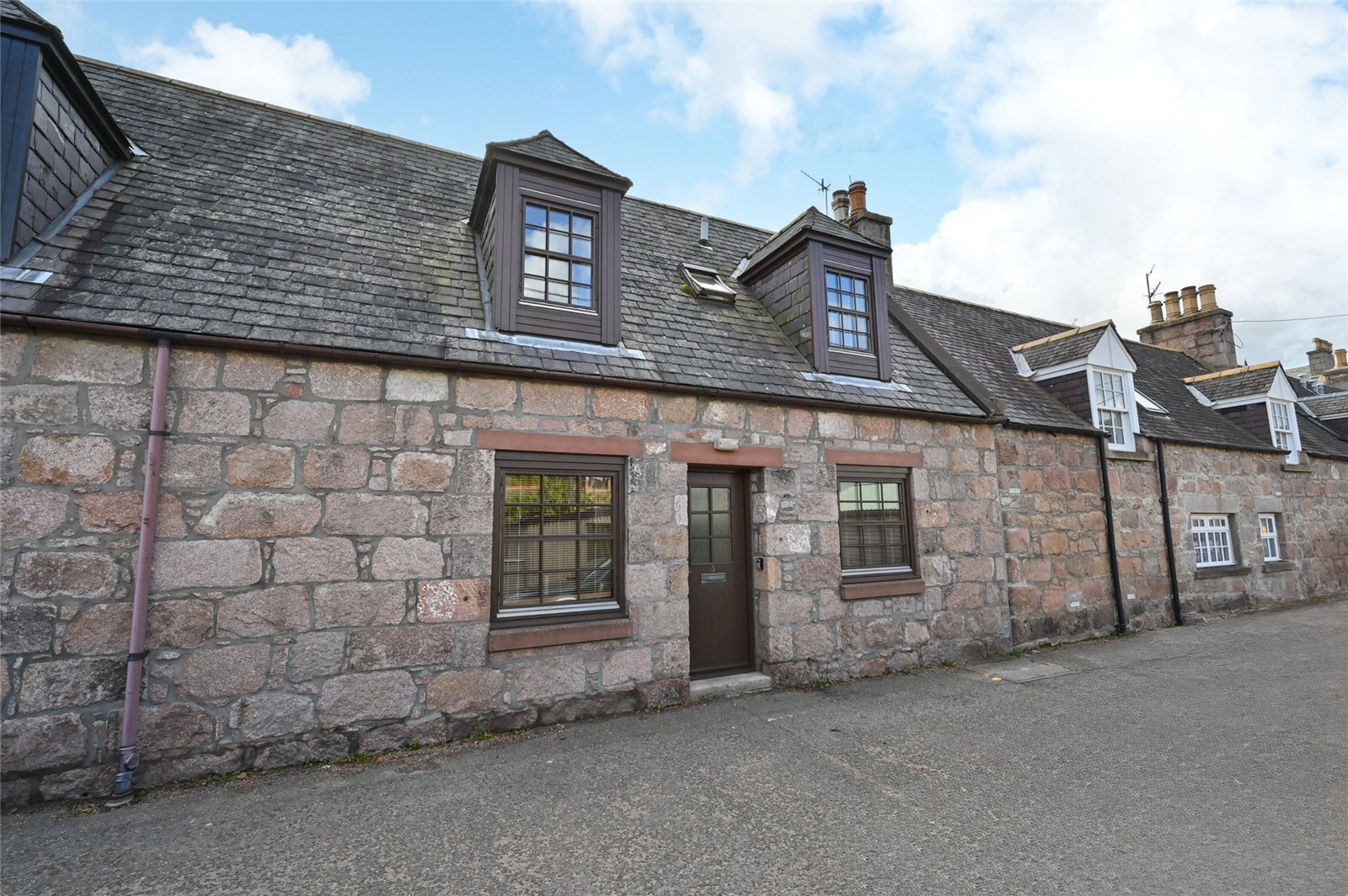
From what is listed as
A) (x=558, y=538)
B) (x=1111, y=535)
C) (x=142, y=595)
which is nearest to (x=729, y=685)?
(x=558, y=538)

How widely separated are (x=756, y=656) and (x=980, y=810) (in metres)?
3.21

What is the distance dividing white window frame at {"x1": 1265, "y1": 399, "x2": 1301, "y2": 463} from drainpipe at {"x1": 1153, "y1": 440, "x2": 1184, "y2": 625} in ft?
15.2

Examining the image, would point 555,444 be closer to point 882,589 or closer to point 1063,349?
point 882,589

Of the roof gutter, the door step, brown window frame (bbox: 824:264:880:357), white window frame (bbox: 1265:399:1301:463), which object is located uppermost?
brown window frame (bbox: 824:264:880:357)

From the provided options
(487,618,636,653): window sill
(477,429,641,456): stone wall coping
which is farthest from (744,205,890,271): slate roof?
(487,618,636,653): window sill

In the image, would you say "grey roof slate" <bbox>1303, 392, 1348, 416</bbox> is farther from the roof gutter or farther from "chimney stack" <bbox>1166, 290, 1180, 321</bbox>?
the roof gutter

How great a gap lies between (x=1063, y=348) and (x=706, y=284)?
709cm

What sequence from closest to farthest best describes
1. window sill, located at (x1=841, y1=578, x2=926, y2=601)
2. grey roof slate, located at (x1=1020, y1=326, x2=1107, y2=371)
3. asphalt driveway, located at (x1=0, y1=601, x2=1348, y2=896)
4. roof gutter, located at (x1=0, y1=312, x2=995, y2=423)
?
asphalt driveway, located at (x1=0, y1=601, x2=1348, y2=896) → roof gutter, located at (x1=0, y1=312, x2=995, y2=423) → window sill, located at (x1=841, y1=578, x2=926, y2=601) → grey roof slate, located at (x1=1020, y1=326, x2=1107, y2=371)

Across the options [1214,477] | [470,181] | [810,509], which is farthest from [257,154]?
[1214,477]

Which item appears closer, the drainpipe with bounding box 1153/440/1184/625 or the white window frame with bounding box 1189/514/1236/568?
the drainpipe with bounding box 1153/440/1184/625

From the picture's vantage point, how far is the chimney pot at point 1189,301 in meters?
17.4

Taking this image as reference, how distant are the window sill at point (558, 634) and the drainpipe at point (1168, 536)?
10.3m

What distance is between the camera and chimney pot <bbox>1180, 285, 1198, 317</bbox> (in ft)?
57.2

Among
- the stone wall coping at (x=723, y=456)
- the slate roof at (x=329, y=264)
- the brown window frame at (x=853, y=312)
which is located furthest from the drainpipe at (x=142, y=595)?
the brown window frame at (x=853, y=312)
